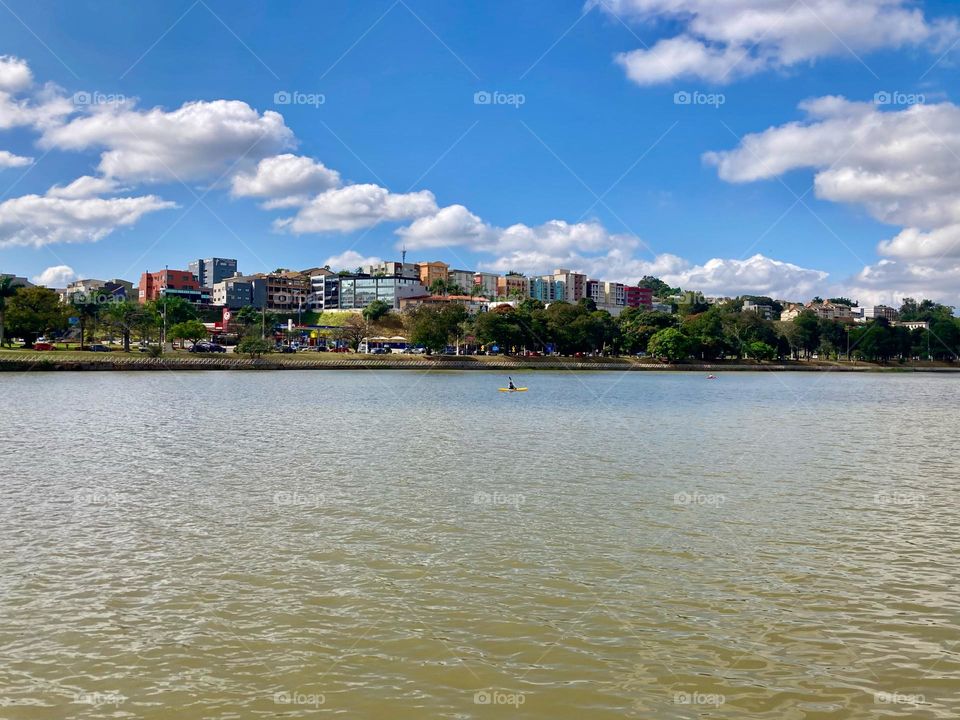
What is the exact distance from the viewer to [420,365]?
113 m

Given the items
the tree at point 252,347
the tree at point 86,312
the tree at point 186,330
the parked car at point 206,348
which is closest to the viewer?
the tree at point 252,347

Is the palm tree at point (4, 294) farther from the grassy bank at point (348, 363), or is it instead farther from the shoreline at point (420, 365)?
the shoreline at point (420, 365)

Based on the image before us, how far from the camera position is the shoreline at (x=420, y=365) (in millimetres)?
85812

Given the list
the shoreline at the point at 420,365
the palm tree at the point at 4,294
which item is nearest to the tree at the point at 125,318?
the palm tree at the point at 4,294

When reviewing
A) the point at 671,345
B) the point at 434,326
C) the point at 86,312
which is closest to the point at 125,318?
the point at 86,312

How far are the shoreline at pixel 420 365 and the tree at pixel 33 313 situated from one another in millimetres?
14582

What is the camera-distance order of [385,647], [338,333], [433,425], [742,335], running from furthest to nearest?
[742,335] → [338,333] → [433,425] → [385,647]

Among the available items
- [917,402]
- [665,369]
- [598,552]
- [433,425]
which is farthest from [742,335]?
[598,552]

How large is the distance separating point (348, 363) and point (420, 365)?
446 inches

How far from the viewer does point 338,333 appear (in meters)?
147

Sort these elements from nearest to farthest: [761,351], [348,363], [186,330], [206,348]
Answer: [348,363] → [186,330] → [206,348] → [761,351]

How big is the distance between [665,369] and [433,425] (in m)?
107

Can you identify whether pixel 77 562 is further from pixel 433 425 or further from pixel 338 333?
pixel 338 333

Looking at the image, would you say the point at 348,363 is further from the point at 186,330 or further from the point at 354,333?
the point at 354,333
